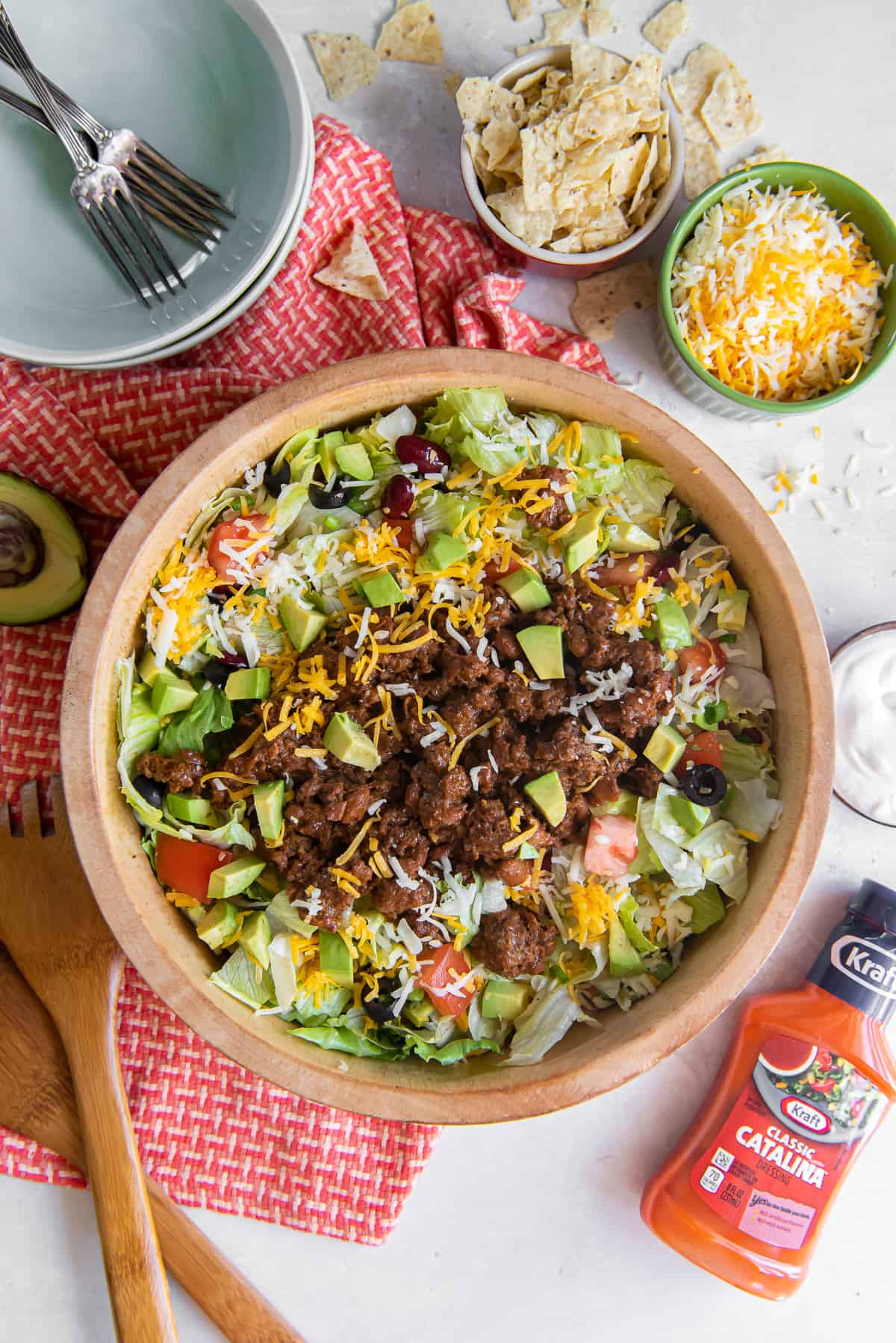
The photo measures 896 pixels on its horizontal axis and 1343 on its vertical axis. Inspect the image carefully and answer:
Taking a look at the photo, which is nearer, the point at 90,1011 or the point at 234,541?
the point at 234,541

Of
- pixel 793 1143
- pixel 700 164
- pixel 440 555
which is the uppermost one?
pixel 700 164

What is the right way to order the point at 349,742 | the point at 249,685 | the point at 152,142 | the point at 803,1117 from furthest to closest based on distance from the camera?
the point at 803,1117
the point at 152,142
the point at 249,685
the point at 349,742

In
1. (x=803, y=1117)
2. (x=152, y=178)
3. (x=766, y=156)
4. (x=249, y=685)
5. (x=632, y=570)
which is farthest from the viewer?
(x=766, y=156)

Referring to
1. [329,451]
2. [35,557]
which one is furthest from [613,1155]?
[35,557]

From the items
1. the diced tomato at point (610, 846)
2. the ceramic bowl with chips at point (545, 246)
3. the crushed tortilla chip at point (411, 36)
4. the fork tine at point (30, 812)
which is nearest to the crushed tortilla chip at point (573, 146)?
the ceramic bowl with chips at point (545, 246)

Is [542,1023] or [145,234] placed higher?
[145,234]

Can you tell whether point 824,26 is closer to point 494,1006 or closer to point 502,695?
point 502,695

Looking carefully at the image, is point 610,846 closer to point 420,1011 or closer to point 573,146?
point 420,1011

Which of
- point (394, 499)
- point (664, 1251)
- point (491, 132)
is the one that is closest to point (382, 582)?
point (394, 499)

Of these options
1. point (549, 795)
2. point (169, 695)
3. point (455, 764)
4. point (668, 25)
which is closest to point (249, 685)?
point (169, 695)
